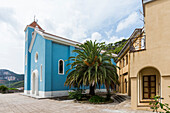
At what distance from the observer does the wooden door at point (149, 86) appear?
8741 millimetres

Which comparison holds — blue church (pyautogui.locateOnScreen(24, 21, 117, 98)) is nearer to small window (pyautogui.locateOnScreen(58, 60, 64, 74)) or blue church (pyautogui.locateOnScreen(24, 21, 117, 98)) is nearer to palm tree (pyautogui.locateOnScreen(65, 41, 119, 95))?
small window (pyautogui.locateOnScreen(58, 60, 64, 74))

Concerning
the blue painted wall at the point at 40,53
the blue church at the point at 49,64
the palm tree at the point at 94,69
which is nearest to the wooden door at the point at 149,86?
the palm tree at the point at 94,69

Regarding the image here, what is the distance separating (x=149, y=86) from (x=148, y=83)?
200 mm

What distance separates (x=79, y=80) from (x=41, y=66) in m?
7.03

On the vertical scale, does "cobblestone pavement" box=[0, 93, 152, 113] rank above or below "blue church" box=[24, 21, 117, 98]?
below

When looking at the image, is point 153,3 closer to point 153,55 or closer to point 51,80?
point 153,55

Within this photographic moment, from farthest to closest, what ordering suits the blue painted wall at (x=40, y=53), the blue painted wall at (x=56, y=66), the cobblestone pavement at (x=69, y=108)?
the blue painted wall at (x=56, y=66) → the blue painted wall at (x=40, y=53) → the cobblestone pavement at (x=69, y=108)

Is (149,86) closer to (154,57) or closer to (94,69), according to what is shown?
(154,57)

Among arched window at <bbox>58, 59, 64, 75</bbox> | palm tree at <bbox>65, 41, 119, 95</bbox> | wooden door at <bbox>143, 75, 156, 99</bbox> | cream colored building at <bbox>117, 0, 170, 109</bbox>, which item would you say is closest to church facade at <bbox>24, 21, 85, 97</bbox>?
arched window at <bbox>58, 59, 64, 75</bbox>

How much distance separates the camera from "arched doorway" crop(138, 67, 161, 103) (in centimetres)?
853

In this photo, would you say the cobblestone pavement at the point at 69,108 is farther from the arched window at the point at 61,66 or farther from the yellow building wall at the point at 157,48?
the arched window at the point at 61,66

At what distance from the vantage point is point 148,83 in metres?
8.91

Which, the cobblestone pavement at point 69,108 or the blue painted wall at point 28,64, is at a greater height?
the blue painted wall at point 28,64

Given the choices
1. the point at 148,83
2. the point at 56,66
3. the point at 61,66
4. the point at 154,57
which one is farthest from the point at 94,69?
the point at 61,66
